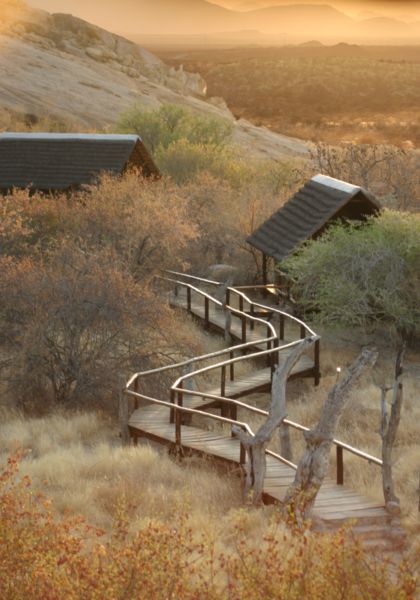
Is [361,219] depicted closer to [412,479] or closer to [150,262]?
[150,262]

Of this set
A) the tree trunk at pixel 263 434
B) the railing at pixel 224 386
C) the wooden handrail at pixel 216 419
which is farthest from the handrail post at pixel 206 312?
the tree trunk at pixel 263 434

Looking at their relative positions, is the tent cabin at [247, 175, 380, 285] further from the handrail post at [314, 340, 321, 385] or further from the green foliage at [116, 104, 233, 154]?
the green foliage at [116, 104, 233, 154]

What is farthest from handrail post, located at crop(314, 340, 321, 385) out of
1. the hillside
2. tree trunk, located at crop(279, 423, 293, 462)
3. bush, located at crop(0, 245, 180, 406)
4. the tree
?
the hillside

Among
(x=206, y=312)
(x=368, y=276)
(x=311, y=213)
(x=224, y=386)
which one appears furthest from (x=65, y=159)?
(x=224, y=386)

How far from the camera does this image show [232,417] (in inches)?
754

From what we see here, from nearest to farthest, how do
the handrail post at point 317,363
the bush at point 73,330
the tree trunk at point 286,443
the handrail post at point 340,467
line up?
the handrail post at point 340,467 < the tree trunk at point 286,443 < the bush at point 73,330 < the handrail post at point 317,363

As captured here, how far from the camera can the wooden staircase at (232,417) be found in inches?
541

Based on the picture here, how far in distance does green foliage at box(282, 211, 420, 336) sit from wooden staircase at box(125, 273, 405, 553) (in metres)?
1.62

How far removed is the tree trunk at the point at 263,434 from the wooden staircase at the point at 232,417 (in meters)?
0.31

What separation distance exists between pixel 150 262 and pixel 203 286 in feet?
16.0

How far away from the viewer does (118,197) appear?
31828 mm

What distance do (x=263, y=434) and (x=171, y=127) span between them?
4317 cm

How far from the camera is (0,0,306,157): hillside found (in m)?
79.9

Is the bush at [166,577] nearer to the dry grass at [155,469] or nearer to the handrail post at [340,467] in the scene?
the dry grass at [155,469]
